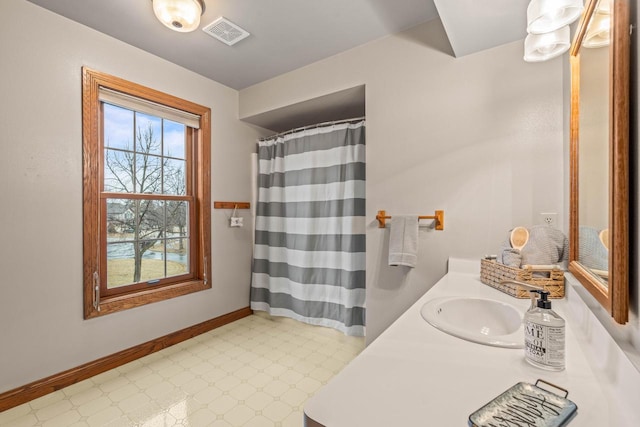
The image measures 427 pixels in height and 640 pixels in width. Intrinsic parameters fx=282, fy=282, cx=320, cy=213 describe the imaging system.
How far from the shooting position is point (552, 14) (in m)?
1.01

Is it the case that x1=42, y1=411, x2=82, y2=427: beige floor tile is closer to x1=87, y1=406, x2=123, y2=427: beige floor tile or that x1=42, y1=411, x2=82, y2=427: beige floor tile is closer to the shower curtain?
x1=87, y1=406, x2=123, y2=427: beige floor tile

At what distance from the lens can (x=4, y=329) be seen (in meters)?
1.61

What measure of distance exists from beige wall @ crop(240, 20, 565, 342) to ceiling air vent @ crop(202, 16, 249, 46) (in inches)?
28.1

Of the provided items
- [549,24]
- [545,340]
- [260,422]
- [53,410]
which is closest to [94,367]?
[53,410]

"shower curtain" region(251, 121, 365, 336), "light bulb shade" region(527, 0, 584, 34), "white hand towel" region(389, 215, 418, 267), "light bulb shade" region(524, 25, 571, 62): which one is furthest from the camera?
"shower curtain" region(251, 121, 365, 336)

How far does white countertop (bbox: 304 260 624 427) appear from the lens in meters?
0.50

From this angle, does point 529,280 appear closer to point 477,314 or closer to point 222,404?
point 477,314

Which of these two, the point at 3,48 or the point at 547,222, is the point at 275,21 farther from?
the point at 547,222

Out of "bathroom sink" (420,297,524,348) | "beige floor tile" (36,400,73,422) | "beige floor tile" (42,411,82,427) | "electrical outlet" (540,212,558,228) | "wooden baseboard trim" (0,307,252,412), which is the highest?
"electrical outlet" (540,212,558,228)

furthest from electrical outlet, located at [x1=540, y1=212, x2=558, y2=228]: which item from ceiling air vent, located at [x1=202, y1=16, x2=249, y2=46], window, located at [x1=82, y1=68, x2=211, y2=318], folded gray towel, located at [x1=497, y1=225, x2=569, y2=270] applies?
window, located at [x1=82, y1=68, x2=211, y2=318]

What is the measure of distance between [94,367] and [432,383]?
2.32 meters

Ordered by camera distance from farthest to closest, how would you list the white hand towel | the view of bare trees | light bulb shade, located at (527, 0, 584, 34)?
the view of bare trees → the white hand towel → light bulb shade, located at (527, 0, 584, 34)

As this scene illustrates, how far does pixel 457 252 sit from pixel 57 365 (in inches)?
103

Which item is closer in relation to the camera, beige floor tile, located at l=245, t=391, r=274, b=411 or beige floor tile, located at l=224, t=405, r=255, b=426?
beige floor tile, located at l=224, t=405, r=255, b=426
